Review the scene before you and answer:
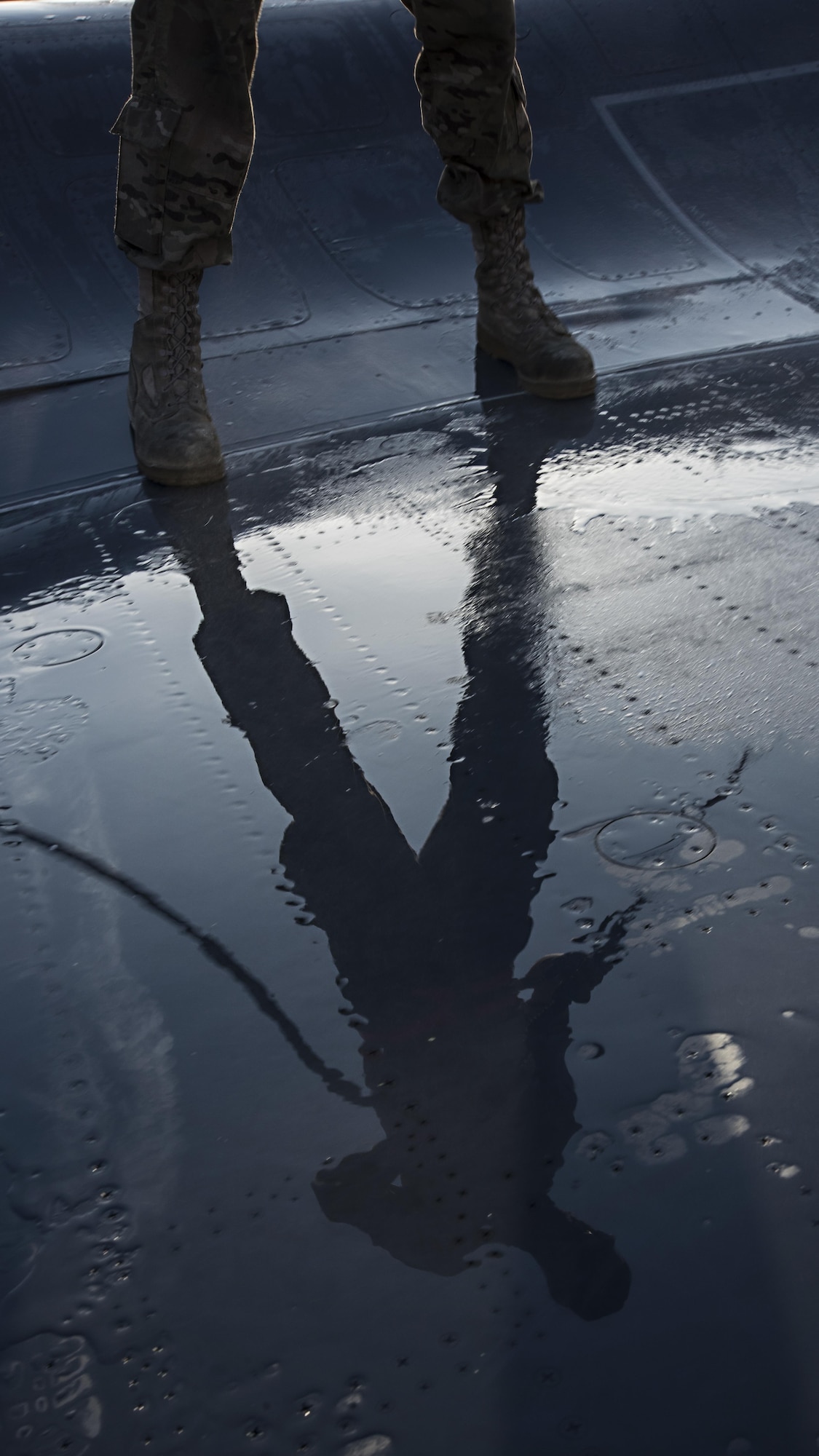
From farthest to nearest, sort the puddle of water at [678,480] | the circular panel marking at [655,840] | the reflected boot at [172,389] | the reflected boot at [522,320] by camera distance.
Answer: the reflected boot at [522,320] < the reflected boot at [172,389] < the puddle of water at [678,480] < the circular panel marking at [655,840]

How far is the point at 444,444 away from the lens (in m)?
2.00

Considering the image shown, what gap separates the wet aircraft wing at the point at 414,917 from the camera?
0.64 meters

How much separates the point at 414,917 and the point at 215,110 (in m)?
1.41

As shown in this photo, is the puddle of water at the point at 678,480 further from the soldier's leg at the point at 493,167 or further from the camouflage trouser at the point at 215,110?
the camouflage trouser at the point at 215,110

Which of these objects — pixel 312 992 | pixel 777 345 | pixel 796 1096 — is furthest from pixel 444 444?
pixel 796 1096

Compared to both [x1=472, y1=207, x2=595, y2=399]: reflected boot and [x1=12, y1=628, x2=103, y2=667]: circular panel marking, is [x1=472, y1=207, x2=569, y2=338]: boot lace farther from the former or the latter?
[x1=12, y1=628, x2=103, y2=667]: circular panel marking

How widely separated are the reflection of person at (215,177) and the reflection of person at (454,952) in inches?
27.5

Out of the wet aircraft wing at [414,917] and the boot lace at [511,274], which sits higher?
the boot lace at [511,274]

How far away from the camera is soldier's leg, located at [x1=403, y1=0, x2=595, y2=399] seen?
195 centimetres

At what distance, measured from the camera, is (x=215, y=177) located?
1854 millimetres

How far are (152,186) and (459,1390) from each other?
1766 mm

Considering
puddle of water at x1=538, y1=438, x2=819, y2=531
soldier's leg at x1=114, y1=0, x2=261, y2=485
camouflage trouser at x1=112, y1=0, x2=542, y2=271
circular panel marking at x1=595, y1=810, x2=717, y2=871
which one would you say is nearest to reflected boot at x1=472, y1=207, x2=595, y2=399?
camouflage trouser at x1=112, y1=0, x2=542, y2=271

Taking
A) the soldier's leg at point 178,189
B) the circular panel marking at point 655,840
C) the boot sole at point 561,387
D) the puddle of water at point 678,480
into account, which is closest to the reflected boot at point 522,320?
the boot sole at point 561,387

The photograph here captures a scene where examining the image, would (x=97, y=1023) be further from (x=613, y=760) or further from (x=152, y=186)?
(x=152, y=186)
